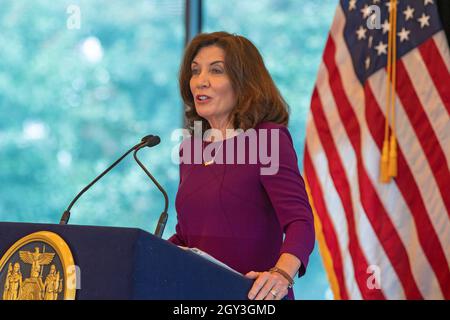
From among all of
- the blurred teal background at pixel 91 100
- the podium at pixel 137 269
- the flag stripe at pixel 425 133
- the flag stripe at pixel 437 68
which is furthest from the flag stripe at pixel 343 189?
the podium at pixel 137 269

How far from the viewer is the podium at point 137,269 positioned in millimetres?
1629

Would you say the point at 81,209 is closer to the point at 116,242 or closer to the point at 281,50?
the point at 281,50

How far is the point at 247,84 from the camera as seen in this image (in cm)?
248

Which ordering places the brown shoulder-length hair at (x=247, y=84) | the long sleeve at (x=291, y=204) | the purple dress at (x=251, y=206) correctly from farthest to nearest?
1. the brown shoulder-length hair at (x=247, y=84)
2. the purple dress at (x=251, y=206)
3. the long sleeve at (x=291, y=204)

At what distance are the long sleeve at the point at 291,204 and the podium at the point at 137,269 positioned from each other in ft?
0.92

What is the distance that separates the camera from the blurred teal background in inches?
187

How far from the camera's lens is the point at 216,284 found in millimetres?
1812

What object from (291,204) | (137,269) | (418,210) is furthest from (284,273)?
(418,210)

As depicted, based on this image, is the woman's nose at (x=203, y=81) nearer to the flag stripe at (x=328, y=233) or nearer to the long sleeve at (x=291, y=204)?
the long sleeve at (x=291, y=204)

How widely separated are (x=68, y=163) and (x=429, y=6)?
2.29m

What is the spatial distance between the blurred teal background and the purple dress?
2.42 m

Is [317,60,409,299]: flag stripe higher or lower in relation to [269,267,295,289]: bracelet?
higher

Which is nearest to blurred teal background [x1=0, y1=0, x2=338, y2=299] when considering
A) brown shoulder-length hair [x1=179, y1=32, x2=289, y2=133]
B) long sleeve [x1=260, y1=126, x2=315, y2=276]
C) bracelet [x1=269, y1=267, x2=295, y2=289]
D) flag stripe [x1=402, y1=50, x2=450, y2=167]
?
flag stripe [x1=402, y1=50, x2=450, y2=167]

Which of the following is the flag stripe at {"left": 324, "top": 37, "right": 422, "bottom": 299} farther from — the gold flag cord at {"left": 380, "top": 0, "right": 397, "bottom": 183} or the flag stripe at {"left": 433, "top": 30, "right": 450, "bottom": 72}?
the flag stripe at {"left": 433, "top": 30, "right": 450, "bottom": 72}
